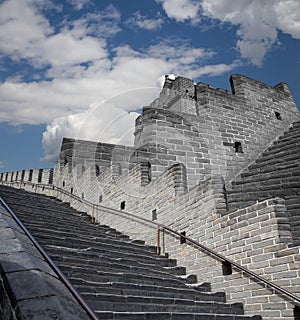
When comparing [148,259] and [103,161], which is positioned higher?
[103,161]

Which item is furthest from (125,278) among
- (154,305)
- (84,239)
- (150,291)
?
(84,239)

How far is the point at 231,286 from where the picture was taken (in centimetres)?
483

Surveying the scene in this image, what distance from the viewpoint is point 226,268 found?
5.04 metres

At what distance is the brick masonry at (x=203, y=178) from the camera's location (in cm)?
449

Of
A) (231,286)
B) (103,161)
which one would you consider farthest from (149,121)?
(231,286)

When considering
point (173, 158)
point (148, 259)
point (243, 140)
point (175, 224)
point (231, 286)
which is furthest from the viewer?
point (243, 140)

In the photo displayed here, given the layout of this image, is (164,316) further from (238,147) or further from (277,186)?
(238,147)

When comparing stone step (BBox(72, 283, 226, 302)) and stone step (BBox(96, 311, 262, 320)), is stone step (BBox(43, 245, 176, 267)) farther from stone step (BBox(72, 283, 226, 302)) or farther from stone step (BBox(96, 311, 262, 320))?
stone step (BBox(96, 311, 262, 320))

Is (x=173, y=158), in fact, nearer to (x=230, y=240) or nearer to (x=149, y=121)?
(x=149, y=121)

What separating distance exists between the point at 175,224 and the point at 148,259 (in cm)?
91

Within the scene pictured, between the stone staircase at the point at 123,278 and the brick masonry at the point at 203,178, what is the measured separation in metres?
0.41

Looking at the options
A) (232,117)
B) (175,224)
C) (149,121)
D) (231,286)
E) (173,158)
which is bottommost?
(231,286)

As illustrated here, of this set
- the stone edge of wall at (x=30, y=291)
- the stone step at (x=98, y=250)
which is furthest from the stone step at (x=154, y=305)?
the stone step at (x=98, y=250)

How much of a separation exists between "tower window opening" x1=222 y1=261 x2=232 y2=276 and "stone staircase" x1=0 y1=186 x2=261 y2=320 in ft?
1.08
